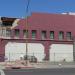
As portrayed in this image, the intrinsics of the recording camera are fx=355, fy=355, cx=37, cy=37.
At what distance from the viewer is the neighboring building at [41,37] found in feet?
234

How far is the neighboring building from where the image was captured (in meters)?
71.2

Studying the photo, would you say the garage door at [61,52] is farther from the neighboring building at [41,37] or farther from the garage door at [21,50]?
the garage door at [21,50]

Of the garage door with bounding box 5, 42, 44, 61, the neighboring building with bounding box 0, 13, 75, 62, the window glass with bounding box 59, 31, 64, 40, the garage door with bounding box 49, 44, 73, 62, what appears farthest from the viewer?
the window glass with bounding box 59, 31, 64, 40

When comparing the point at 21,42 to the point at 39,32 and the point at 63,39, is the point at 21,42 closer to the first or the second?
the point at 39,32

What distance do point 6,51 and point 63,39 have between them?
12.8 m

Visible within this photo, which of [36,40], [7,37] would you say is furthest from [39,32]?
[7,37]

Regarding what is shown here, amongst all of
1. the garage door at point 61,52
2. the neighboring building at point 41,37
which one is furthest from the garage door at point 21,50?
the garage door at point 61,52

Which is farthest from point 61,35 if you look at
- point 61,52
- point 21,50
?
point 21,50

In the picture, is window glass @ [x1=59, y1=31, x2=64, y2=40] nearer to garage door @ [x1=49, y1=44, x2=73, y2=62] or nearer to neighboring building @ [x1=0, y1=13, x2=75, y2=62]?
neighboring building @ [x1=0, y1=13, x2=75, y2=62]

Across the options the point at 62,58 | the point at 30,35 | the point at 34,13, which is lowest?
the point at 62,58

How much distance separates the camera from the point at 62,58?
7450 cm

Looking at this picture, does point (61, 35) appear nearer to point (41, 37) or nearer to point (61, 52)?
point (61, 52)

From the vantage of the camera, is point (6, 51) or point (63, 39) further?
point (63, 39)

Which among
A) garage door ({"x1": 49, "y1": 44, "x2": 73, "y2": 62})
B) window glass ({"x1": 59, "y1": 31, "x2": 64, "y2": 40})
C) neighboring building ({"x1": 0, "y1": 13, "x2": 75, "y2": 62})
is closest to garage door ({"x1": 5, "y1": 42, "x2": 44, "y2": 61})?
neighboring building ({"x1": 0, "y1": 13, "x2": 75, "y2": 62})
